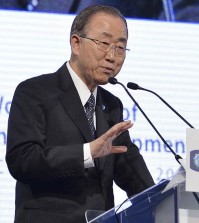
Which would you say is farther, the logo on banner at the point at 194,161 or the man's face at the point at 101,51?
the man's face at the point at 101,51

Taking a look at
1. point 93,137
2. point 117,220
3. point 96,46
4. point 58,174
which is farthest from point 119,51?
point 117,220

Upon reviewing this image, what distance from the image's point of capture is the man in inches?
81.9

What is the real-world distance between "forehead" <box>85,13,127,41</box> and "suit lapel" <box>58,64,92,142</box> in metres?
0.18

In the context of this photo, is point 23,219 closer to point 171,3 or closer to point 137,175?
point 137,175

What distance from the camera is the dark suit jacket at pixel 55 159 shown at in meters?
2.08

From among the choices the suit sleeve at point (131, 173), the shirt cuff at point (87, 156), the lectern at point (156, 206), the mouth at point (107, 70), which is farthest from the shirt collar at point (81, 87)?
the lectern at point (156, 206)

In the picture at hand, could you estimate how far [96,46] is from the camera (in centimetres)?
233

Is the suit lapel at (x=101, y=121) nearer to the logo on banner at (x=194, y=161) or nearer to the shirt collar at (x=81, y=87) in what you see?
the shirt collar at (x=81, y=87)

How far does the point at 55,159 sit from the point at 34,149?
76 mm

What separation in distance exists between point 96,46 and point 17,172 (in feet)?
1.76

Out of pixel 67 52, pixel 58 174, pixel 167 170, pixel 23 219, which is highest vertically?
pixel 67 52

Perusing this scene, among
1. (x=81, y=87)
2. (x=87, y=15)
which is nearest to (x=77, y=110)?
(x=81, y=87)

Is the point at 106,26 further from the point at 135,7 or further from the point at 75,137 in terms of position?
the point at 135,7

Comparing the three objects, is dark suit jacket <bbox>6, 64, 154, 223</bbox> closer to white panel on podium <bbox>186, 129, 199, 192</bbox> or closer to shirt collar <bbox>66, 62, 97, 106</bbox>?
shirt collar <bbox>66, 62, 97, 106</bbox>
